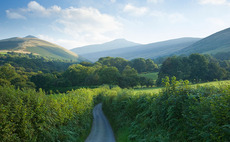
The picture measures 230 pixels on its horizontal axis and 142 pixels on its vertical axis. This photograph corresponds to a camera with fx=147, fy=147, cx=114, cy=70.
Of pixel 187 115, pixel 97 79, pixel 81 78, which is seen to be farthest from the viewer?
pixel 81 78

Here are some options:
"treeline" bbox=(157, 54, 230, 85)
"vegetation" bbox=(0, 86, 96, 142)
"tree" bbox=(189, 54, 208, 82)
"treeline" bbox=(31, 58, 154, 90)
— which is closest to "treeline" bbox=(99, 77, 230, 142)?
"vegetation" bbox=(0, 86, 96, 142)

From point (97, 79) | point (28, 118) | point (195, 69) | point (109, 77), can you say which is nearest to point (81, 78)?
point (97, 79)

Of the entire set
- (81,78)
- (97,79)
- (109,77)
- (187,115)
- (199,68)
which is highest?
(187,115)

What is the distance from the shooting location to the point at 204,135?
7980 millimetres

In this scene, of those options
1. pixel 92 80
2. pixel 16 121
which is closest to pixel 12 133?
pixel 16 121

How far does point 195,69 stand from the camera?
59844 millimetres

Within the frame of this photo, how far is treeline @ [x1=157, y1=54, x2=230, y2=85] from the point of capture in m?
58.4

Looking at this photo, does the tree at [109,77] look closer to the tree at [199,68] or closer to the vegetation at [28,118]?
the tree at [199,68]

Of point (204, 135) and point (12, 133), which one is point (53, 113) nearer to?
point (12, 133)

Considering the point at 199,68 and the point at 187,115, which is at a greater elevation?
the point at 187,115

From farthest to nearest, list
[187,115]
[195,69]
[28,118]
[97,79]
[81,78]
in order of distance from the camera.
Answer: [81,78] < [97,79] < [195,69] < [28,118] < [187,115]

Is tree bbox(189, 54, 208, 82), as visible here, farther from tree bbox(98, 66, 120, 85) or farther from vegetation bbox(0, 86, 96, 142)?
vegetation bbox(0, 86, 96, 142)

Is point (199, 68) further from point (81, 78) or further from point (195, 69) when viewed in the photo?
point (81, 78)

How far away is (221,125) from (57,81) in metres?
83.6
